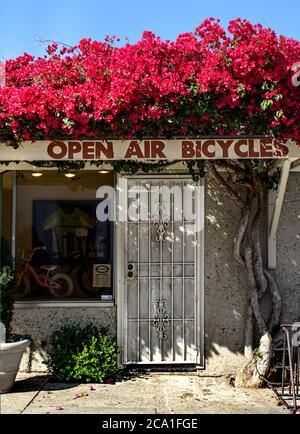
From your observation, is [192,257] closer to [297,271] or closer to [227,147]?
[297,271]

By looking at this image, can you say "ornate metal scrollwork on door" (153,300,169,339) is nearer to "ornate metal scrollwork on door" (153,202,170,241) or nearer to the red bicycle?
"ornate metal scrollwork on door" (153,202,170,241)

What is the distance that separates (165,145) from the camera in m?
5.60

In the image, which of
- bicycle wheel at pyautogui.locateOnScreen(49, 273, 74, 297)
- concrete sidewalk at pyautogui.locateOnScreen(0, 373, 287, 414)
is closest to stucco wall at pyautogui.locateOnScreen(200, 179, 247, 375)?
concrete sidewalk at pyautogui.locateOnScreen(0, 373, 287, 414)

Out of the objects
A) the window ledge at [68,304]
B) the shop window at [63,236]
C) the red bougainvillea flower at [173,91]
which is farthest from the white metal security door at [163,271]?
the red bougainvillea flower at [173,91]

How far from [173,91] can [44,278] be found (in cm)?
318

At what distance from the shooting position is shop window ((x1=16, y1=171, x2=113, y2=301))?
704 cm

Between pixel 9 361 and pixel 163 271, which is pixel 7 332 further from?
pixel 163 271

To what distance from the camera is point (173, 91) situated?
5.16 m

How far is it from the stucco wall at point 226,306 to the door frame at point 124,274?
0.21 ft

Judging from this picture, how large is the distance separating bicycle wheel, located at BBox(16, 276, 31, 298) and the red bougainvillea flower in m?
2.26

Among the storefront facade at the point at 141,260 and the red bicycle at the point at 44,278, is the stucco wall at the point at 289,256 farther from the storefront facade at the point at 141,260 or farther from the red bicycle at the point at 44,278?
the red bicycle at the point at 44,278

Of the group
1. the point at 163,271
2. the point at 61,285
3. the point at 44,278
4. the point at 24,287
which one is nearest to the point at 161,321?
the point at 163,271

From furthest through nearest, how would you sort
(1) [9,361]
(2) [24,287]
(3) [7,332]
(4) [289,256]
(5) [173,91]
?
(2) [24,287] < (4) [289,256] < (3) [7,332] < (1) [9,361] < (5) [173,91]

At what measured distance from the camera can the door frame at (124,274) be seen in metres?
6.91
